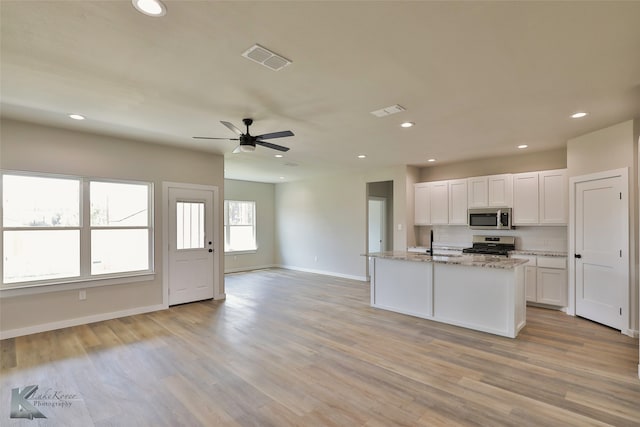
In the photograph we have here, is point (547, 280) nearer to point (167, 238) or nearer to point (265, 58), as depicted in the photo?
point (265, 58)

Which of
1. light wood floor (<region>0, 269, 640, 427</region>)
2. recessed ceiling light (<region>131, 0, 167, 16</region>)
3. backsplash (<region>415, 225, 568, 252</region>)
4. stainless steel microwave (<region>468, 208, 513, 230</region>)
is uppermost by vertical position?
recessed ceiling light (<region>131, 0, 167, 16</region>)

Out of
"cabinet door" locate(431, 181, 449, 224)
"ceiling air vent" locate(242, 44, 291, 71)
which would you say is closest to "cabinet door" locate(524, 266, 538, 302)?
"cabinet door" locate(431, 181, 449, 224)

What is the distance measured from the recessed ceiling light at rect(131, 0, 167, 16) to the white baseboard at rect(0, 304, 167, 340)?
4.36 meters

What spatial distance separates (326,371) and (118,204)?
13.3 ft

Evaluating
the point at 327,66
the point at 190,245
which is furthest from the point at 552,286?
the point at 190,245

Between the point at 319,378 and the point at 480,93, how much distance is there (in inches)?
124

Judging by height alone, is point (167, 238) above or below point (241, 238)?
above

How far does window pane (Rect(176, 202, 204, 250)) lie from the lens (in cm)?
552

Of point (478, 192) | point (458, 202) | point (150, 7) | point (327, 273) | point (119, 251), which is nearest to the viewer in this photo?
point (150, 7)

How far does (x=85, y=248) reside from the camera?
4.57 meters

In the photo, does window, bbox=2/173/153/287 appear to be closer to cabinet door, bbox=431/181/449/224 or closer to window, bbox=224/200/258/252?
window, bbox=224/200/258/252

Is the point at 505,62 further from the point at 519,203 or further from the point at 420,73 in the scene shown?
the point at 519,203

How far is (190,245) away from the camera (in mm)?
5645

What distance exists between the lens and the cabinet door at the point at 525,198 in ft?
18.1
